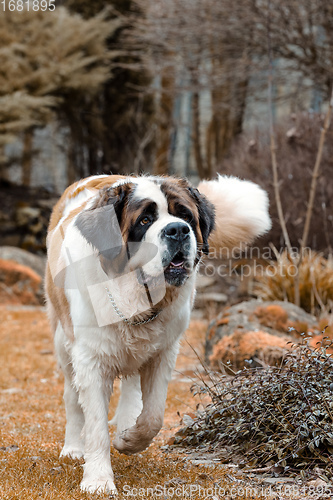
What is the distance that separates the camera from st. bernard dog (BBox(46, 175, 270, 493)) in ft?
9.22

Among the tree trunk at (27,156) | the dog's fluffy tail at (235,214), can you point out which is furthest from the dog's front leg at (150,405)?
the tree trunk at (27,156)

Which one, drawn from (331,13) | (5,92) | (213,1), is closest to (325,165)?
(331,13)

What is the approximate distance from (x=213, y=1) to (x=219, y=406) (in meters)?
9.97

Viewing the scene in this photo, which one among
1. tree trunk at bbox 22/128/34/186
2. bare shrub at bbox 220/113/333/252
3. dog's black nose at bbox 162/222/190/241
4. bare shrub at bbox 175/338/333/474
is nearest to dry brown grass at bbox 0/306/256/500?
bare shrub at bbox 175/338/333/474

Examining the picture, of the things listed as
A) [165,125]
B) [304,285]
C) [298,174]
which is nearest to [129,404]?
[304,285]

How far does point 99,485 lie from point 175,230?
1.26m

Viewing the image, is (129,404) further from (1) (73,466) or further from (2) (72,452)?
(1) (73,466)

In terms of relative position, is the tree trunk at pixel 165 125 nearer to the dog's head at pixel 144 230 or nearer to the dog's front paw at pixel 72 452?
the dog's front paw at pixel 72 452

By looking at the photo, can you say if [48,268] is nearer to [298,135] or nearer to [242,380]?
[242,380]

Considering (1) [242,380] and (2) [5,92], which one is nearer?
(1) [242,380]

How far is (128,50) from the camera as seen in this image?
14.9 metres

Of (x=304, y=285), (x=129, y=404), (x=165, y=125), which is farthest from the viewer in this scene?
(x=165, y=125)

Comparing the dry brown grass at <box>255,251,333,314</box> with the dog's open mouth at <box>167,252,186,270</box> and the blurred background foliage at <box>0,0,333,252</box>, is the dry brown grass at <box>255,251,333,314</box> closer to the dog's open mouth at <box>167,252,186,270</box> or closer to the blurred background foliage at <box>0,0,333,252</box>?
the blurred background foliage at <box>0,0,333,252</box>

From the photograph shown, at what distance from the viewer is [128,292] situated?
2.89 meters
